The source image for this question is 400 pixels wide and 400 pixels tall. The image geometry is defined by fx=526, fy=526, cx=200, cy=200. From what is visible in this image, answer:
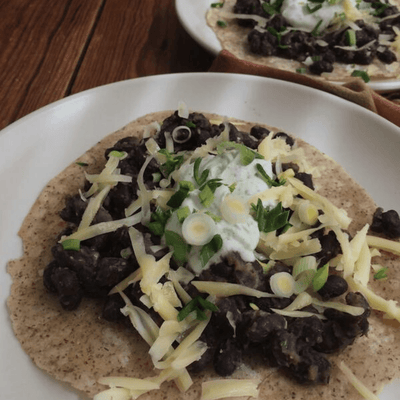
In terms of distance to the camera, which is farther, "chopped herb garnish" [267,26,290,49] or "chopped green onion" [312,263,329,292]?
"chopped herb garnish" [267,26,290,49]

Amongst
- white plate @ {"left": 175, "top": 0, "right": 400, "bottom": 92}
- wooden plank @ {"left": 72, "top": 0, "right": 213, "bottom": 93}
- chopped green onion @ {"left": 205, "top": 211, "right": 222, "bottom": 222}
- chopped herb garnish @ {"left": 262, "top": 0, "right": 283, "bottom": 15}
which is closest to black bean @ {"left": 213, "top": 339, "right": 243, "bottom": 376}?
chopped green onion @ {"left": 205, "top": 211, "right": 222, "bottom": 222}

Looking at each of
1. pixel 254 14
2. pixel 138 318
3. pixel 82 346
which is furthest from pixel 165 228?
pixel 254 14

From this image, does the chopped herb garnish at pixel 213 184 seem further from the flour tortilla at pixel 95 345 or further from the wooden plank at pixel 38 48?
the wooden plank at pixel 38 48

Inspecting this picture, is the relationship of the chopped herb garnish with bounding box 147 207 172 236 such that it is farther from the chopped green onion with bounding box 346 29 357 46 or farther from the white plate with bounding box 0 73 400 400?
the chopped green onion with bounding box 346 29 357 46

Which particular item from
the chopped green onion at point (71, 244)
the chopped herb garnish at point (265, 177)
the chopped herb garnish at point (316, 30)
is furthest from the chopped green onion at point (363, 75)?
the chopped green onion at point (71, 244)

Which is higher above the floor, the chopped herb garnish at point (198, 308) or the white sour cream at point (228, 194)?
the white sour cream at point (228, 194)

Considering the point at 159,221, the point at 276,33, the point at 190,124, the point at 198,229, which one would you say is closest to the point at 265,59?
the point at 276,33
